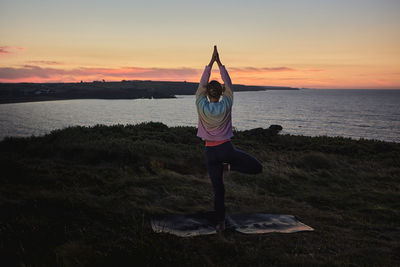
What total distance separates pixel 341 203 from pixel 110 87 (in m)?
172

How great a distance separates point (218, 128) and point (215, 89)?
57cm

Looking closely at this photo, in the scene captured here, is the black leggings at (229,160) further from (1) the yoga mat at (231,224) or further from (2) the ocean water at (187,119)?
(2) the ocean water at (187,119)

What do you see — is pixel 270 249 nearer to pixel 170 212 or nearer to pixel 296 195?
pixel 170 212

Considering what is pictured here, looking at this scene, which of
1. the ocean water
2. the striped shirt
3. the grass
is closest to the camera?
the grass

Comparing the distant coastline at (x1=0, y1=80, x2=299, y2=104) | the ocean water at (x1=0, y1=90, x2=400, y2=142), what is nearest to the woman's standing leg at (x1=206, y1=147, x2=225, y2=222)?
the ocean water at (x1=0, y1=90, x2=400, y2=142)

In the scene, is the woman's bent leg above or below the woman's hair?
below

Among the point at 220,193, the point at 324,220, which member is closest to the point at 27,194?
the point at 220,193

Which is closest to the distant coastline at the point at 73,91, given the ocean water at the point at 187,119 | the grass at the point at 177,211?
the ocean water at the point at 187,119

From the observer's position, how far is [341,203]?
7383 mm

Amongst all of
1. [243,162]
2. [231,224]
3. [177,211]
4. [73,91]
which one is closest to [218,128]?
[243,162]

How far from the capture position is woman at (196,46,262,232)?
395 cm

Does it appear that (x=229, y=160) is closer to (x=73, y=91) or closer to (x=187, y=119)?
(x=187, y=119)

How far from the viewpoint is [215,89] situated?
405 cm

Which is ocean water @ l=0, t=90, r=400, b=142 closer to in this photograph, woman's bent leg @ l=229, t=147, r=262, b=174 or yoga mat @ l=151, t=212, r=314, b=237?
yoga mat @ l=151, t=212, r=314, b=237
